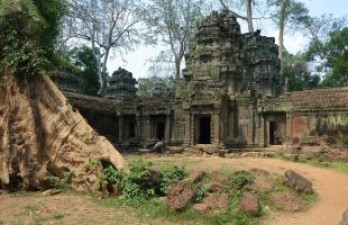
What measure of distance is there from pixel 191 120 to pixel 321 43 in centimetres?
1742

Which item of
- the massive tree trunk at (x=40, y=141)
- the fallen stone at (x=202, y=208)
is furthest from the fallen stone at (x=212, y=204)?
the massive tree trunk at (x=40, y=141)

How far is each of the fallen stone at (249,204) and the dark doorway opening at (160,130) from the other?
16.9 meters

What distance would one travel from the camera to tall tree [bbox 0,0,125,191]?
10.4 metres

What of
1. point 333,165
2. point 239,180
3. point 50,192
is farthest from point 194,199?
point 333,165

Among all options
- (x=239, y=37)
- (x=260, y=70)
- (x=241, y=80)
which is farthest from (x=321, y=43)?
(x=241, y=80)

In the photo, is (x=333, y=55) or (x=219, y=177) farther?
(x=333, y=55)

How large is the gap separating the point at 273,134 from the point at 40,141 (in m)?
15.5

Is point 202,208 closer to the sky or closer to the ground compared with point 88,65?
closer to the ground

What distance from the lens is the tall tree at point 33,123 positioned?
10.4 m

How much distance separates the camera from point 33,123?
10523mm

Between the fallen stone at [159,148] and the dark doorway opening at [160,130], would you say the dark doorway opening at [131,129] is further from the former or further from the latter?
the fallen stone at [159,148]

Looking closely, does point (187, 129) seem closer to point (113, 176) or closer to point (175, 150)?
point (175, 150)

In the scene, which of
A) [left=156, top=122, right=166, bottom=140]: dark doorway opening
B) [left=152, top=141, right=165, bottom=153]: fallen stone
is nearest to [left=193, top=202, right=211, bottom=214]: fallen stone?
[left=152, top=141, right=165, bottom=153]: fallen stone

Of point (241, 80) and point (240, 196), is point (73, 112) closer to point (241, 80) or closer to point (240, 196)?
point (240, 196)
